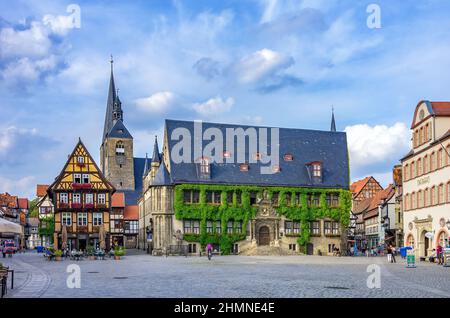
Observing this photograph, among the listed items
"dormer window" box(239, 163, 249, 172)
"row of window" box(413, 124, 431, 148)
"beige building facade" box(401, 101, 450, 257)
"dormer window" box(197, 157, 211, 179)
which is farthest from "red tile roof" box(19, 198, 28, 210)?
"row of window" box(413, 124, 431, 148)

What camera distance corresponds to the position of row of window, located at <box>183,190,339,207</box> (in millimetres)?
67438

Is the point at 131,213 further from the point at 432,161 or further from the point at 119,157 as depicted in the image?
the point at 432,161

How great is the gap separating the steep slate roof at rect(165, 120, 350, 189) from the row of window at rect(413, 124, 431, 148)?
2057 cm

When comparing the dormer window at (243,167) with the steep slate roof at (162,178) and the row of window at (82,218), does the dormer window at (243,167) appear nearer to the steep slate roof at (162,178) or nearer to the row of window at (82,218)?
the steep slate roof at (162,178)

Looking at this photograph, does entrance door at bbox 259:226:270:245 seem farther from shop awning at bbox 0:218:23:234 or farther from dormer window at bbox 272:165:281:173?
Answer: shop awning at bbox 0:218:23:234

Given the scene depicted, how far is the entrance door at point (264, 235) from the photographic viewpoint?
69.4m

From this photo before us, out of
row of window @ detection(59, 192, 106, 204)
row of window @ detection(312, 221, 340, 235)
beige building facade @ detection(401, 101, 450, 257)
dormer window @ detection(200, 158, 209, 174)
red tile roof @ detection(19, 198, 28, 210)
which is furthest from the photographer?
red tile roof @ detection(19, 198, 28, 210)

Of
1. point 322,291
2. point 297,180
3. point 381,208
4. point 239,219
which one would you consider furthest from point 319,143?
point 322,291

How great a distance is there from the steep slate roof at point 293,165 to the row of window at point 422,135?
20570mm

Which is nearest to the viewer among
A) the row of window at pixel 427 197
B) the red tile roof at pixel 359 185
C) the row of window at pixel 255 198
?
the row of window at pixel 427 197

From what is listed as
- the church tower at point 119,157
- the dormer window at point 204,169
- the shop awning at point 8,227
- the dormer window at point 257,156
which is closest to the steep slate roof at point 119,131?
the church tower at point 119,157

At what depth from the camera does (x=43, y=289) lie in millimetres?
21672

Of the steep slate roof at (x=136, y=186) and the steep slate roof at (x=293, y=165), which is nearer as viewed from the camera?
the steep slate roof at (x=293, y=165)
